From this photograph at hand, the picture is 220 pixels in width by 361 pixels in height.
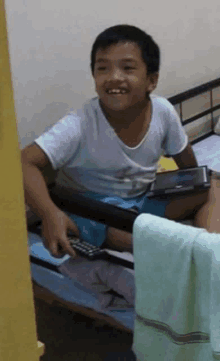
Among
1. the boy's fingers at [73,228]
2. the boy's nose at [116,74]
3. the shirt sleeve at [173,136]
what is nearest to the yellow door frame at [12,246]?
the boy's fingers at [73,228]

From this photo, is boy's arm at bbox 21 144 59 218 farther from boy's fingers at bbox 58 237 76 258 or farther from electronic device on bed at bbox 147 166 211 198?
electronic device on bed at bbox 147 166 211 198

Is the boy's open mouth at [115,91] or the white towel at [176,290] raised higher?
the boy's open mouth at [115,91]

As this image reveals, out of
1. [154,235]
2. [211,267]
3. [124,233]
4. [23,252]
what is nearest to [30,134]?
[124,233]

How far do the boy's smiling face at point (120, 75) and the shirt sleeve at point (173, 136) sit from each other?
161mm

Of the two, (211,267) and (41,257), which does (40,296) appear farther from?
(211,267)

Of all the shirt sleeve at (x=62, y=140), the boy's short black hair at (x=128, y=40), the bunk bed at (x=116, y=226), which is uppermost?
the boy's short black hair at (x=128, y=40)

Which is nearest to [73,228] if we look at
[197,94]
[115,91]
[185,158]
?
[115,91]

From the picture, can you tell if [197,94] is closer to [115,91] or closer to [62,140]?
[115,91]

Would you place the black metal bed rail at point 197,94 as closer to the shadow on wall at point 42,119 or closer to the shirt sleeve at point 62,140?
the shadow on wall at point 42,119

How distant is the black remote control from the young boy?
0.09 feet

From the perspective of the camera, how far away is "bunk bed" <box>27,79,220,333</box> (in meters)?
1.51

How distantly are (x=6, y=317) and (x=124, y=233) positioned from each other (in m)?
0.58

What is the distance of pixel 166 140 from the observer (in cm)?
174

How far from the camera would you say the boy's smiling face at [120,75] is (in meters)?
1.53
